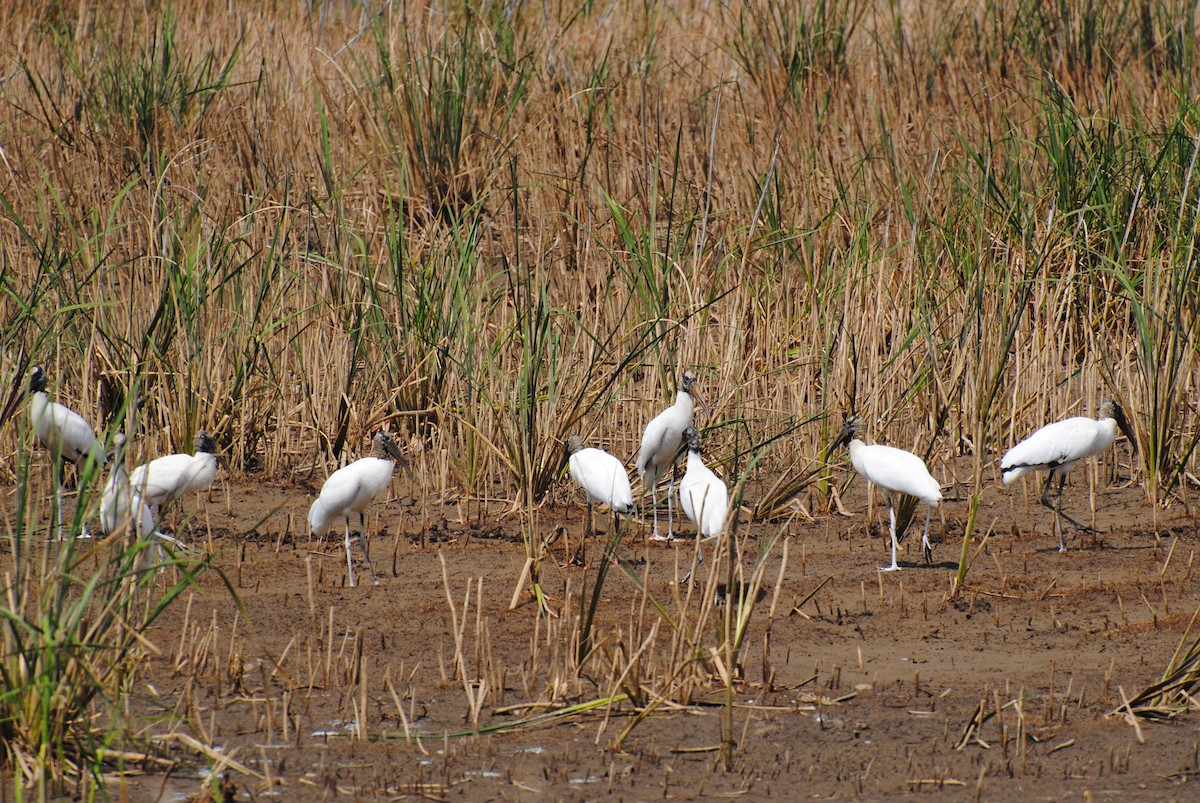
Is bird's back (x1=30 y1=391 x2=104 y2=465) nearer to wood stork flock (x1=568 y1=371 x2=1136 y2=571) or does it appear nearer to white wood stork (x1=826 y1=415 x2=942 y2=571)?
wood stork flock (x1=568 y1=371 x2=1136 y2=571)

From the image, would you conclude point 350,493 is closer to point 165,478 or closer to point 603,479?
point 165,478

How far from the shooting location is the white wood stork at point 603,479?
624cm

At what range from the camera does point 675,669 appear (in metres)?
4.47

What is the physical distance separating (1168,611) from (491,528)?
2.78 m

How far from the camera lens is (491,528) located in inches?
267

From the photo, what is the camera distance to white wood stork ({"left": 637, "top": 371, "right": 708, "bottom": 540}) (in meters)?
6.95

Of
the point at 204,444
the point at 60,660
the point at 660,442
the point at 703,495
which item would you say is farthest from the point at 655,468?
the point at 60,660

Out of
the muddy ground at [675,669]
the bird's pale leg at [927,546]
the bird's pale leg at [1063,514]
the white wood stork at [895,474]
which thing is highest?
the white wood stork at [895,474]

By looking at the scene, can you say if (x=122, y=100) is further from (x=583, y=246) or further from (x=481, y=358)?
(x=481, y=358)

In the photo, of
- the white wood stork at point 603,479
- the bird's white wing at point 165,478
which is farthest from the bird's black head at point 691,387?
the bird's white wing at point 165,478

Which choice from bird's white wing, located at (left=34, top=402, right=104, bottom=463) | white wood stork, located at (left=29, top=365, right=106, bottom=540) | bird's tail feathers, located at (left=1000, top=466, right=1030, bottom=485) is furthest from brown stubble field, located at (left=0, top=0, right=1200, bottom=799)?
bird's tail feathers, located at (left=1000, top=466, right=1030, bottom=485)

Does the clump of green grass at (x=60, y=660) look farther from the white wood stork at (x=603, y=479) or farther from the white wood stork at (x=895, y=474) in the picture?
the white wood stork at (x=895, y=474)

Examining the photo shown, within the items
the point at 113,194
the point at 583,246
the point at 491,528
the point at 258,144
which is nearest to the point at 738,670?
the point at 491,528

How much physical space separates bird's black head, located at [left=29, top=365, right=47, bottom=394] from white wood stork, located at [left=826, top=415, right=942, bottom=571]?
3.49 metres
